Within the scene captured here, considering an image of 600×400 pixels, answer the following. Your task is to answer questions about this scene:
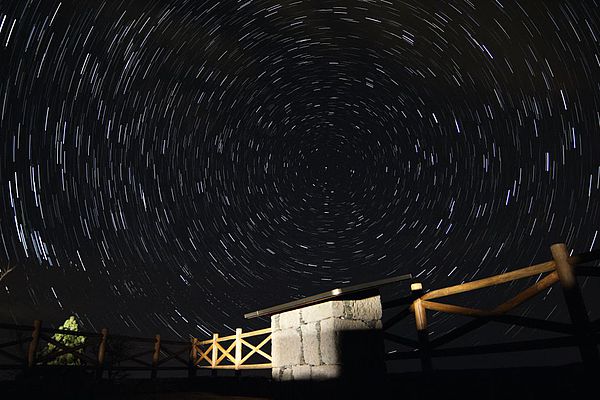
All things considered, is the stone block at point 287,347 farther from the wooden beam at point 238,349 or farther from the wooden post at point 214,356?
the wooden post at point 214,356

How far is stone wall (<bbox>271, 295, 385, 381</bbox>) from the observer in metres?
4.04

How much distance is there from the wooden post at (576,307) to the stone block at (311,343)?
2525mm

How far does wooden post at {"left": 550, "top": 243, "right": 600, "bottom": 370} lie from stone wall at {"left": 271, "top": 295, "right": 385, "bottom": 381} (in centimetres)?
204

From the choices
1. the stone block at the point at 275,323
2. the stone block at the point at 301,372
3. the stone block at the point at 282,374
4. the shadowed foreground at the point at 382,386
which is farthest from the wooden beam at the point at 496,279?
the stone block at the point at 275,323

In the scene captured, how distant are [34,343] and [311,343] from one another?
665 cm

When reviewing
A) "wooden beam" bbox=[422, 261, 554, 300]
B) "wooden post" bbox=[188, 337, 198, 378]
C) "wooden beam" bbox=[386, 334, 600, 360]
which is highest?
"wooden beam" bbox=[422, 261, 554, 300]

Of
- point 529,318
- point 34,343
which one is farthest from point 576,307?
point 34,343

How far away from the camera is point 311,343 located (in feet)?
14.2

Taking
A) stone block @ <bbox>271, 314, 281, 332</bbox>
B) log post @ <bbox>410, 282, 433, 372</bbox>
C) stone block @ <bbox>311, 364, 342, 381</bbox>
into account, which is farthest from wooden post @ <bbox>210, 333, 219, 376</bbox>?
log post @ <bbox>410, 282, 433, 372</bbox>

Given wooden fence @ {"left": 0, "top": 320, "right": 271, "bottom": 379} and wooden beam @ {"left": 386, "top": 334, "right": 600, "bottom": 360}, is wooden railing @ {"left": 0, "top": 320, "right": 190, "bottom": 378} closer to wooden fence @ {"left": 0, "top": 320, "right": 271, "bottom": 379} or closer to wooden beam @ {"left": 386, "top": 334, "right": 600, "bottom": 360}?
wooden fence @ {"left": 0, "top": 320, "right": 271, "bottom": 379}

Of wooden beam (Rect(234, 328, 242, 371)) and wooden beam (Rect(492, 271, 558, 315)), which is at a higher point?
wooden beam (Rect(492, 271, 558, 315))

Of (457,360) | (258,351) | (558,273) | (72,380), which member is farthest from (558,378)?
(457,360)

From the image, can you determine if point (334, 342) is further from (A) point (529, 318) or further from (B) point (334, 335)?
(A) point (529, 318)

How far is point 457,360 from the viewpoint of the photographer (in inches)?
7239
